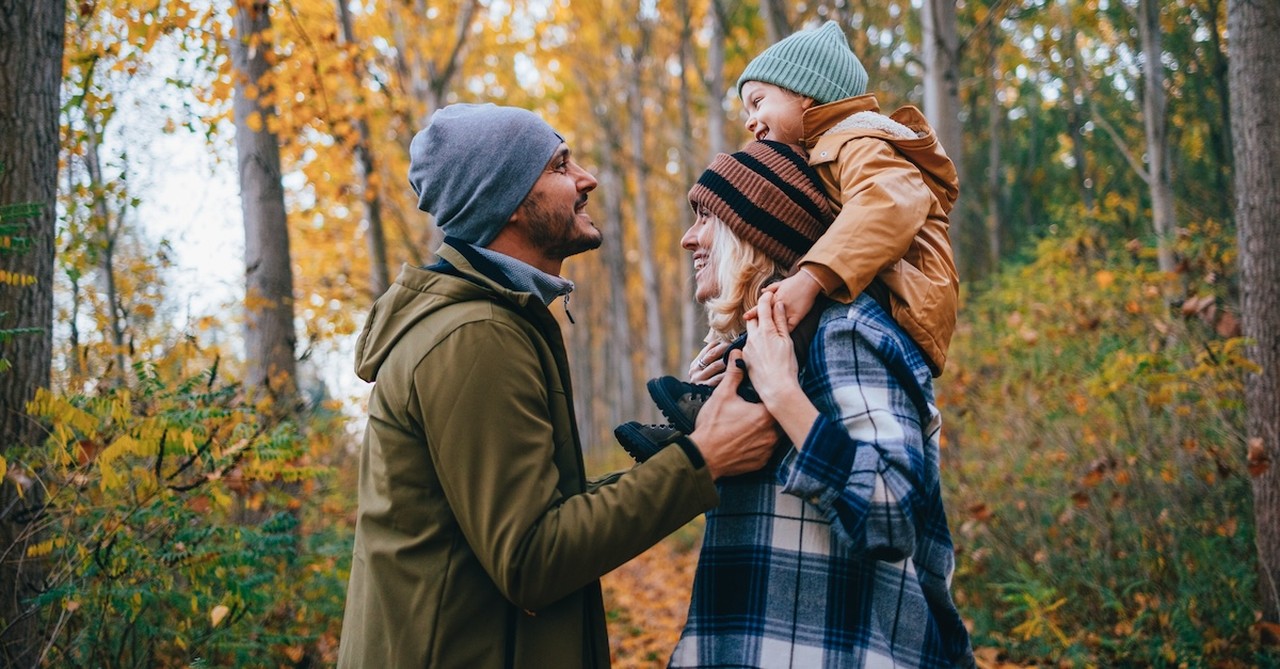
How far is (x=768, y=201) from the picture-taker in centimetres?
211

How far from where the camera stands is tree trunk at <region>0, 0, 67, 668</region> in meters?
3.27

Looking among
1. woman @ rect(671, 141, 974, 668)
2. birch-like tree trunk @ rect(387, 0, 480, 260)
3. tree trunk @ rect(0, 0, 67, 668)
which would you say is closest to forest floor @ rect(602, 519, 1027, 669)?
woman @ rect(671, 141, 974, 668)

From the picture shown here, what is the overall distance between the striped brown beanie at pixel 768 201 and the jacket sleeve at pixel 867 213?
70 millimetres

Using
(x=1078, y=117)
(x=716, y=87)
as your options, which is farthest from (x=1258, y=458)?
(x=1078, y=117)

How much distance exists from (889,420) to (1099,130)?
15104 mm

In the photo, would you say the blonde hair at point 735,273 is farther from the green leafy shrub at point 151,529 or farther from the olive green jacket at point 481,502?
the green leafy shrub at point 151,529

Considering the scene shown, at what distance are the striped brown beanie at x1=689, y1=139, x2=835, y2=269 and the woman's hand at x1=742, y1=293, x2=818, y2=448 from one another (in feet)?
0.53

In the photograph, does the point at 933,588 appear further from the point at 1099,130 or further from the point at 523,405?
the point at 1099,130

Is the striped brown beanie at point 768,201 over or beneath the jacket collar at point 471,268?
over

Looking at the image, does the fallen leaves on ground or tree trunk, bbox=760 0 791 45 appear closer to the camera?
the fallen leaves on ground

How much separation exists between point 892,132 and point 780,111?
398 millimetres

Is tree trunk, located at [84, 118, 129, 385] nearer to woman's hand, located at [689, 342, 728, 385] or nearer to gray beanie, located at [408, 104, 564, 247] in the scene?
gray beanie, located at [408, 104, 564, 247]

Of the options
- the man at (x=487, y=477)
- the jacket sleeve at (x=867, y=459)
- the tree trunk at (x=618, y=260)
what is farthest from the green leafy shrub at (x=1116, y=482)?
the tree trunk at (x=618, y=260)

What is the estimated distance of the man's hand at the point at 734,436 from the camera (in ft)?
6.23
